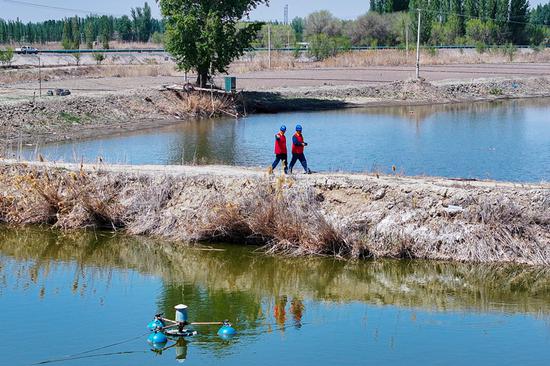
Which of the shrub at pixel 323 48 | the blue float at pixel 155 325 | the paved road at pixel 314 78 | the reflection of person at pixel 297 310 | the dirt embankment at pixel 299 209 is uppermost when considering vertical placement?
the shrub at pixel 323 48

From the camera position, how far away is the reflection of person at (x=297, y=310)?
641 inches

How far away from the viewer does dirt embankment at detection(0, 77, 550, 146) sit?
38562mm

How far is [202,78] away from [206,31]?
156 inches

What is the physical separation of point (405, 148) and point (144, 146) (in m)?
10.5

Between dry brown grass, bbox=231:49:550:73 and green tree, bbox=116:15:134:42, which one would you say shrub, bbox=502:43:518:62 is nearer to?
dry brown grass, bbox=231:49:550:73

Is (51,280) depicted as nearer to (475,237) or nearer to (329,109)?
(475,237)

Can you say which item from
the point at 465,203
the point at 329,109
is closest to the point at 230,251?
the point at 465,203

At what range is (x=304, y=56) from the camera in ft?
289

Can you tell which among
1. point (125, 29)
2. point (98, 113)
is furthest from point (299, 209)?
point (125, 29)

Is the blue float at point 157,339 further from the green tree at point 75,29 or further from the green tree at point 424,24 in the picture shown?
the green tree at point 75,29

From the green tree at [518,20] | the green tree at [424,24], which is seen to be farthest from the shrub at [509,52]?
the green tree at [518,20]

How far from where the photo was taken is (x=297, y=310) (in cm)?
1714

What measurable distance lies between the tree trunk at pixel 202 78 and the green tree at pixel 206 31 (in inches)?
23.7

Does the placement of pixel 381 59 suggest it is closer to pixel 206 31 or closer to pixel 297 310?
pixel 206 31
